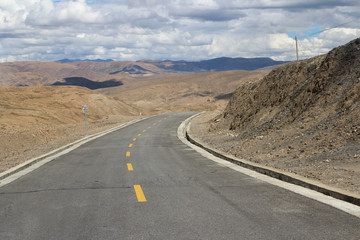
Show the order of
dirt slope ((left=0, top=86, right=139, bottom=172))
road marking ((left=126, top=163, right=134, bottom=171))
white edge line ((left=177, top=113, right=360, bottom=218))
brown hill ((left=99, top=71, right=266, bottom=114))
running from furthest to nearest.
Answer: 1. brown hill ((left=99, top=71, right=266, bottom=114))
2. dirt slope ((left=0, top=86, right=139, bottom=172))
3. road marking ((left=126, top=163, right=134, bottom=171))
4. white edge line ((left=177, top=113, right=360, bottom=218))

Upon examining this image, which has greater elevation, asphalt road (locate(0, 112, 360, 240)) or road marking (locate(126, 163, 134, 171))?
asphalt road (locate(0, 112, 360, 240))

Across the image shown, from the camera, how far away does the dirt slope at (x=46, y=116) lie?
26.0 metres

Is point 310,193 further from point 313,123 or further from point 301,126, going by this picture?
point 301,126

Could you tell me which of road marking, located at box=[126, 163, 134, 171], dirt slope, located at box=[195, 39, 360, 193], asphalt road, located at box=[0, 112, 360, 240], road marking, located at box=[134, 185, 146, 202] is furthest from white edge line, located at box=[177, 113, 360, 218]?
road marking, located at box=[126, 163, 134, 171]

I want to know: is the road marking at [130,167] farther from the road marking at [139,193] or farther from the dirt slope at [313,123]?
the dirt slope at [313,123]

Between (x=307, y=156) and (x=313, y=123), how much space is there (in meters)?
3.93

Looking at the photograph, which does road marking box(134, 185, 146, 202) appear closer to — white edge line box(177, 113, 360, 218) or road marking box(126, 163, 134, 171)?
white edge line box(177, 113, 360, 218)

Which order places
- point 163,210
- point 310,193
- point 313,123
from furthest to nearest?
point 313,123
point 310,193
point 163,210

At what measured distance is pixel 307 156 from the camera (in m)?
11.9

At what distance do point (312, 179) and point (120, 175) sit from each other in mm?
5376

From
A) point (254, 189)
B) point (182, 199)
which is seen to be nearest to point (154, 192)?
point (182, 199)

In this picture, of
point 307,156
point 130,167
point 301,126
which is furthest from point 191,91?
point 307,156

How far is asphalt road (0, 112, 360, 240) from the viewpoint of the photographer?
18.0ft

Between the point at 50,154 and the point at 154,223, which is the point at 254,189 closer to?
the point at 154,223
